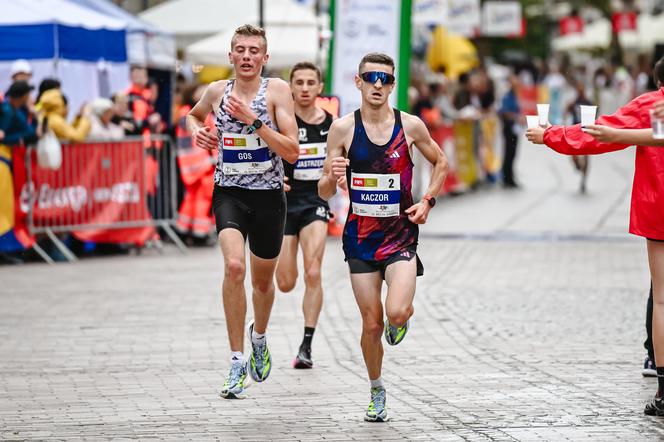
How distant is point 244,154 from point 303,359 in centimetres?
179

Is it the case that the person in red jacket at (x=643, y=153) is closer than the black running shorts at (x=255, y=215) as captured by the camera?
Yes

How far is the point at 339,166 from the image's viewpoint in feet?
24.5

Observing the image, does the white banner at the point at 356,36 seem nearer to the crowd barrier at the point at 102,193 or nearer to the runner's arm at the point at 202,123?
the crowd barrier at the point at 102,193

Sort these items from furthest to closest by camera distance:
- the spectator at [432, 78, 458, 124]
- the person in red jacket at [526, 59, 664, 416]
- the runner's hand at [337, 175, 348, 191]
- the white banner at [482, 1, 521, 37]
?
the white banner at [482, 1, 521, 37] < the spectator at [432, 78, 458, 124] < the runner's hand at [337, 175, 348, 191] < the person in red jacket at [526, 59, 664, 416]

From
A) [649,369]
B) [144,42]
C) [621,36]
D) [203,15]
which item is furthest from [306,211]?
[621,36]

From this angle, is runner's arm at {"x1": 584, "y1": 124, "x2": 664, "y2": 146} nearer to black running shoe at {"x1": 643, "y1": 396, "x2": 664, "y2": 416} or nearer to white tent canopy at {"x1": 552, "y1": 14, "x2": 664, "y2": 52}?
black running shoe at {"x1": 643, "y1": 396, "x2": 664, "y2": 416}

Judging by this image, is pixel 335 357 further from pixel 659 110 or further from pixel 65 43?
pixel 65 43

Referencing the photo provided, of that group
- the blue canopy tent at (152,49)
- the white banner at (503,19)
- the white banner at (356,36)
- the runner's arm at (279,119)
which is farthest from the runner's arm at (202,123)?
the white banner at (503,19)

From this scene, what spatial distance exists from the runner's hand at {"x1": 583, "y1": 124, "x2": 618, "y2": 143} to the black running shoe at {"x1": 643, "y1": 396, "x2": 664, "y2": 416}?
1.45 m

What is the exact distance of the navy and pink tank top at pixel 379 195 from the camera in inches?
301

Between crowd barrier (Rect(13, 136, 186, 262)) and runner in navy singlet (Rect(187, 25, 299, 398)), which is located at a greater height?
runner in navy singlet (Rect(187, 25, 299, 398))

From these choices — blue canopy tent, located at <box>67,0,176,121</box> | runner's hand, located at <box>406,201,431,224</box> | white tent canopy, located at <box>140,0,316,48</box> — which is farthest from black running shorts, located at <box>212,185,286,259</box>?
white tent canopy, located at <box>140,0,316,48</box>

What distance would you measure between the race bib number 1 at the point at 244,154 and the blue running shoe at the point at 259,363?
1096mm

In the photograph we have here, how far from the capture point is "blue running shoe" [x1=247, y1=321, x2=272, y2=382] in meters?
8.54
